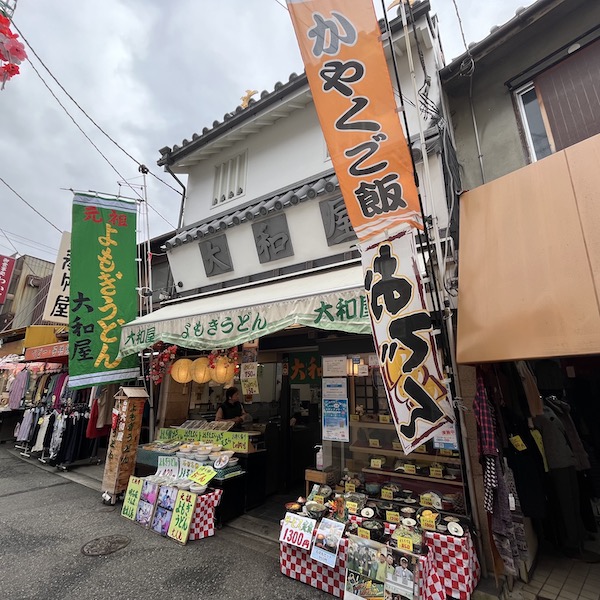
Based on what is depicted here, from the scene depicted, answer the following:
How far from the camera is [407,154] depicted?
A: 3.78 m

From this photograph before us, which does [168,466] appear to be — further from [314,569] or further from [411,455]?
[411,455]

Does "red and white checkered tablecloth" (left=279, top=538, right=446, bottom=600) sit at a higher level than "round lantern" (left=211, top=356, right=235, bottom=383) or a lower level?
lower

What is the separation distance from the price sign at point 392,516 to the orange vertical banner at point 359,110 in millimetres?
3920

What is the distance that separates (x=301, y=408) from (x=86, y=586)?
548 cm

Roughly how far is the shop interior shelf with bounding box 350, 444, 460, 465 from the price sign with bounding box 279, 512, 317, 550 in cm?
160

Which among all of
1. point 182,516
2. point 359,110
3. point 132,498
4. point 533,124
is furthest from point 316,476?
point 533,124

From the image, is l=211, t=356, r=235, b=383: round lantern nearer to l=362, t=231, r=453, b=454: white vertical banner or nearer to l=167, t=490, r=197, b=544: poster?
l=167, t=490, r=197, b=544: poster

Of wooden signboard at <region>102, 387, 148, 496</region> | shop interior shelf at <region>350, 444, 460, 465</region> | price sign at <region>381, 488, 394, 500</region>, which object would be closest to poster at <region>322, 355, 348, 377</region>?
shop interior shelf at <region>350, 444, 460, 465</region>

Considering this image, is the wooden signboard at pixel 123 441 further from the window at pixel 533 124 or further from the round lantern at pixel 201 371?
the window at pixel 533 124

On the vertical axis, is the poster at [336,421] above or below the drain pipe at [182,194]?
below

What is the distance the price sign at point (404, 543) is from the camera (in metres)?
4.01

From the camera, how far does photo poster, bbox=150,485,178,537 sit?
5.95m

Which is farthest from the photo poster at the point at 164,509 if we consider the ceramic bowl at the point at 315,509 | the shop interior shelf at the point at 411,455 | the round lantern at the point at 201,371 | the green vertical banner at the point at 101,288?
the shop interior shelf at the point at 411,455

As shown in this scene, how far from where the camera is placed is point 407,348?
12.3 feet
